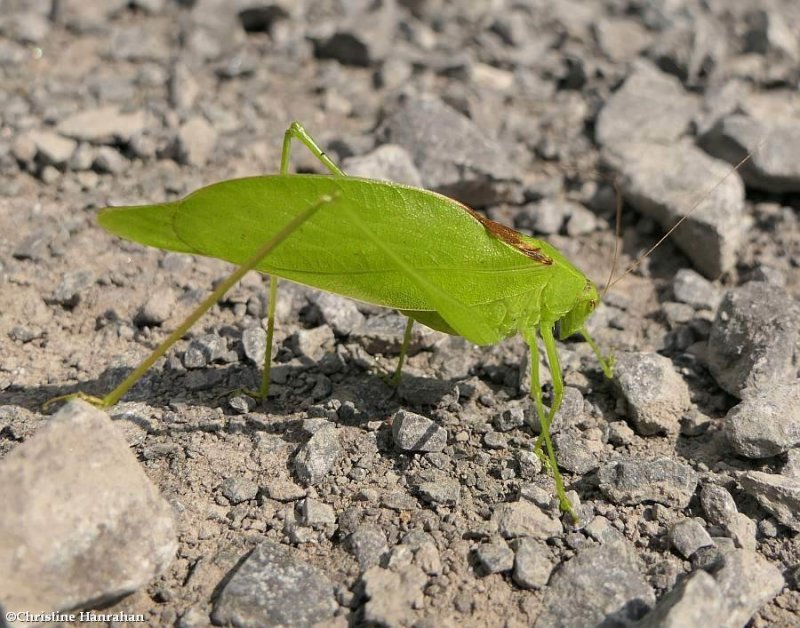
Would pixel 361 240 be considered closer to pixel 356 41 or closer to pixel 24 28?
pixel 356 41

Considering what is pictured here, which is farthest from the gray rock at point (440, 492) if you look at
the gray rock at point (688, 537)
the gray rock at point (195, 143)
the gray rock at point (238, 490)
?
the gray rock at point (195, 143)

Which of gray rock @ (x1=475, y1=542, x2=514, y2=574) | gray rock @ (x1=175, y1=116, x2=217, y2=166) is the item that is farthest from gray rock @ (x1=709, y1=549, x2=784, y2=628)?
gray rock @ (x1=175, y1=116, x2=217, y2=166)

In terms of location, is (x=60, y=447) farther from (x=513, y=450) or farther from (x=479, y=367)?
(x=479, y=367)

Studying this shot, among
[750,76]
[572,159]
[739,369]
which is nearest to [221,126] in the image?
[572,159]

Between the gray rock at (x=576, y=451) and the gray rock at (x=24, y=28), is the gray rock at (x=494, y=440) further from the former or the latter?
the gray rock at (x=24, y=28)

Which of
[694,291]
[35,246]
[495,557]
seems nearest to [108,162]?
[35,246]

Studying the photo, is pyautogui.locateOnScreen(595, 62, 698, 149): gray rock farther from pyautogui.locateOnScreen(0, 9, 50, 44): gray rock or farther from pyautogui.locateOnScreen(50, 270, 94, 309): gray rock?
pyautogui.locateOnScreen(0, 9, 50, 44): gray rock
